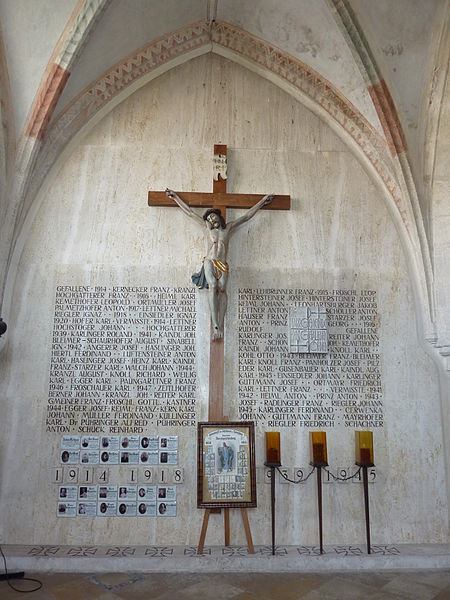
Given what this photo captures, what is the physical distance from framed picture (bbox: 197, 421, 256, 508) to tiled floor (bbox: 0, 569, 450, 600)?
2.42 ft

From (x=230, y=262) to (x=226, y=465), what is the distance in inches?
94.4

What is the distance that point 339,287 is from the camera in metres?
6.72

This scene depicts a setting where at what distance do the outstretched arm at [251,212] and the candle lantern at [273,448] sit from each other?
2484 mm

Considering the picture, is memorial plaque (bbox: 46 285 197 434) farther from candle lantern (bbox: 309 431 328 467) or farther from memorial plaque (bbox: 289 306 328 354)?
candle lantern (bbox: 309 431 328 467)

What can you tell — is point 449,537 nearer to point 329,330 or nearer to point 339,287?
point 329,330

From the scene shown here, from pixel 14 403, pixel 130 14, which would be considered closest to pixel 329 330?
pixel 14 403

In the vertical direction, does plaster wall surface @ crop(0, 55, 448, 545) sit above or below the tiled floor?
above

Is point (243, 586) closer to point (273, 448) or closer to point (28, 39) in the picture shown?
point (273, 448)

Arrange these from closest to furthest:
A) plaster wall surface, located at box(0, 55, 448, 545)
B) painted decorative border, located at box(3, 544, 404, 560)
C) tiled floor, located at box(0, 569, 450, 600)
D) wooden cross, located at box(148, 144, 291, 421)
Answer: tiled floor, located at box(0, 569, 450, 600) < painted decorative border, located at box(3, 544, 404, 560) < plaster wall surface, located at box(0, 55, 448, 545) < wooden cross, located at box(148, 144, 291, 421)

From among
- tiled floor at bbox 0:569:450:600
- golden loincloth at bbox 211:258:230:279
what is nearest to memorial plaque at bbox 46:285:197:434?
golden loincloth at bbox 211:258:230:279

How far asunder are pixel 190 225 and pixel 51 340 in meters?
2.18

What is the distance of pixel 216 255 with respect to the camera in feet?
21.0

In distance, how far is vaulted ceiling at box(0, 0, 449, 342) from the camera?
19.9ft

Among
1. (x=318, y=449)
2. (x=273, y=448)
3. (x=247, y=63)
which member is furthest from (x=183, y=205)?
(x=318, y=449)
